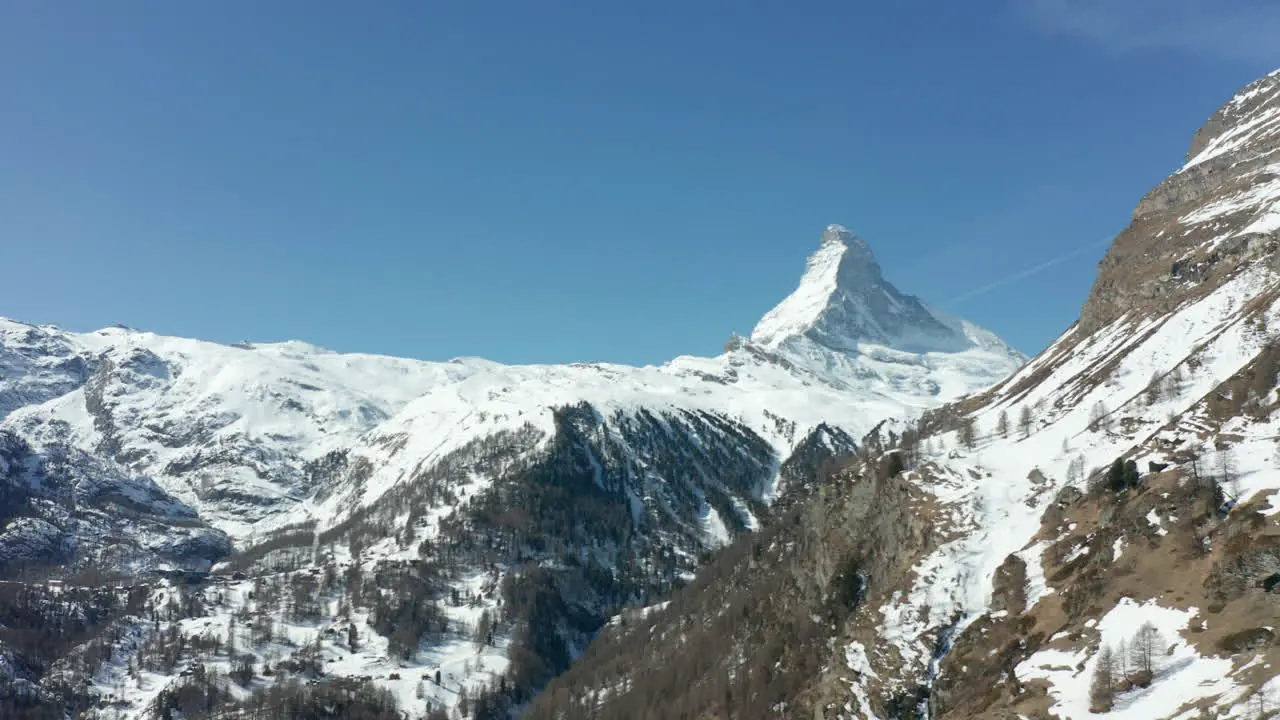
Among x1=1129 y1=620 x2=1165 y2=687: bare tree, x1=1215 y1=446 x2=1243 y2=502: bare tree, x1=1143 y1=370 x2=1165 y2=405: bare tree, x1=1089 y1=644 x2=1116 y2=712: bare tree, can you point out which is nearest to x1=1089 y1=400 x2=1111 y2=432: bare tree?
x1=1143 y1=370 x2=1165 y2=405: bare tree

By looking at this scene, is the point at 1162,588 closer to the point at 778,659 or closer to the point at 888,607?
the point at 888,607

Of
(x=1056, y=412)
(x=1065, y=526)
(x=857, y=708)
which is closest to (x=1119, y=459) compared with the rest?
(x=1065, y=526)

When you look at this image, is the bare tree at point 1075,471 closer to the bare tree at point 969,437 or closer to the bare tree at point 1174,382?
the bare tree at point 1174,382

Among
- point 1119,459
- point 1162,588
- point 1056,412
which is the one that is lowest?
point 1162,588

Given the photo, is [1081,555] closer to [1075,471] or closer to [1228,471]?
[1228,471]

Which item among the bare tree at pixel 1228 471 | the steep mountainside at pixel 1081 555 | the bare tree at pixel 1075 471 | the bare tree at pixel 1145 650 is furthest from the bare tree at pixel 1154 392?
the bare tree at pixel 1145 650

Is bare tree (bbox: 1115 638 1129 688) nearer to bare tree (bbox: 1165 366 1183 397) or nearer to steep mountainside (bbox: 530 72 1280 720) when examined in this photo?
steep mountainside (bbox: 530 72 1280 720)
